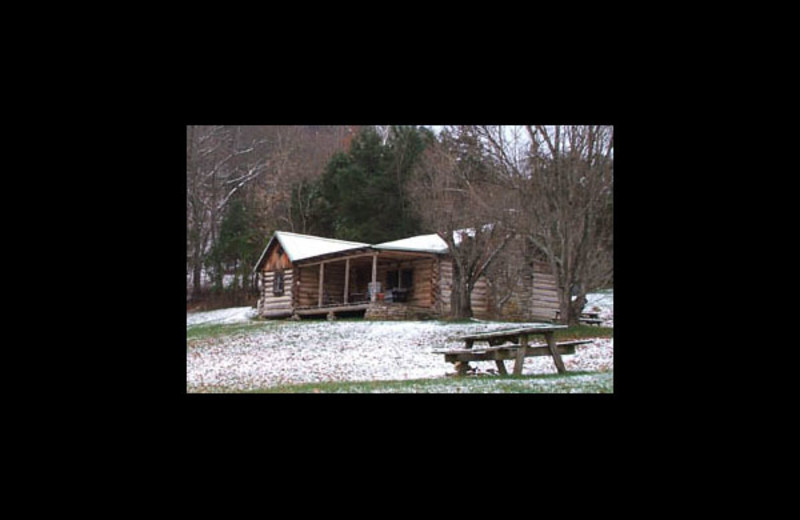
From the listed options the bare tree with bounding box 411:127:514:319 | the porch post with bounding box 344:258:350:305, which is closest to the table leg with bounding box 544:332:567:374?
the bare tree with bounding box 411:127:514:319

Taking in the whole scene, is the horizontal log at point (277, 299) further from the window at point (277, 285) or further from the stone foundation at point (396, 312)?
the stone foundation at point (396, 312)

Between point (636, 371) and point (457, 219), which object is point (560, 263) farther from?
point (636, 371)

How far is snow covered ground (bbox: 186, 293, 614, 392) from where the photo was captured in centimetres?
885

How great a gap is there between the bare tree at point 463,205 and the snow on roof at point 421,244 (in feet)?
1.43

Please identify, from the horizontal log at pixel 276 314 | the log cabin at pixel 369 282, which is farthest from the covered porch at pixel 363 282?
the horizontal log at pixel 276 314

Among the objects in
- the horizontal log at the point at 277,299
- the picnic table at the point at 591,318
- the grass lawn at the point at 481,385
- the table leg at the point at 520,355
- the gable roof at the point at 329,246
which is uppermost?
the gable roof at the point at 329,246

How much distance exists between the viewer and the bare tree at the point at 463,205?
12.5 metres

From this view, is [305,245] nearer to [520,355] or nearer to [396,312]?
[396,312]

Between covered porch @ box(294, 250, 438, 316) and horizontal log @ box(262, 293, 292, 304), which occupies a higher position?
covered porch @ box(294, 250, 438, 316)

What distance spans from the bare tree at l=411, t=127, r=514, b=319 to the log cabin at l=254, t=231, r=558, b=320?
1.33 ft

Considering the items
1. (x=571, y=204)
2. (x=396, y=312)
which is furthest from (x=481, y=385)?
(x=396, y=312)

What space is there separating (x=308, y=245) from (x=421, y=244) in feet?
8.31

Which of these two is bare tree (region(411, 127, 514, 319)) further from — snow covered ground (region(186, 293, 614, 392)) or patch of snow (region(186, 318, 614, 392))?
patch of snow (region(186, 318, 614, 392))

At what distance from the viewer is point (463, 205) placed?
42.8ft
